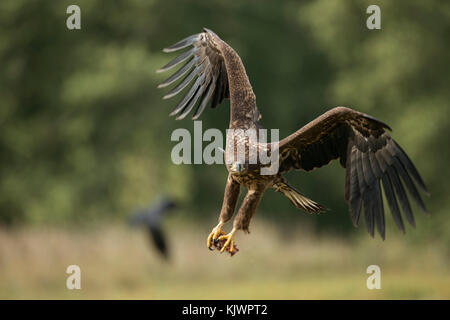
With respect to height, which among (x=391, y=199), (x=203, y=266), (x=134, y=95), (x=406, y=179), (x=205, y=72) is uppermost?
(x=134, y=95)

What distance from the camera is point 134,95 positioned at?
2331cm

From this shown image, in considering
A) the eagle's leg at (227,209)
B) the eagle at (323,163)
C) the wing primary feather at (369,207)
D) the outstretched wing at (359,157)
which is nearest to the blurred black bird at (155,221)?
the eagle at (323,163)

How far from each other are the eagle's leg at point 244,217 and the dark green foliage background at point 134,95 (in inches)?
539

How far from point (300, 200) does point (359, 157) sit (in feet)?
2.14

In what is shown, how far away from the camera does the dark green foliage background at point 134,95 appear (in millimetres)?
22562

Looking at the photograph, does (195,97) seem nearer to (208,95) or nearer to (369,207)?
(208,95)

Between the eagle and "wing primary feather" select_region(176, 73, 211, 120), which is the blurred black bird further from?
the eagle

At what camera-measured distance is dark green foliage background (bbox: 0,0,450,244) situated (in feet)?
74.0

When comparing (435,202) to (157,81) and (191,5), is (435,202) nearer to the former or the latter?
(157,81)

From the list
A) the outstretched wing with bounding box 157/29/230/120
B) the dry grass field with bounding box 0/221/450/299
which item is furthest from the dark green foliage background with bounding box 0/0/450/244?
the outstretched wing with bounding box 157/29/230/120

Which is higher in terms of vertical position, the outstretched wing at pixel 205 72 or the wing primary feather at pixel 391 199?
the outstretched wing at pixel 205 72

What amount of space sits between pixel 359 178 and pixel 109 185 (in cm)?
1720

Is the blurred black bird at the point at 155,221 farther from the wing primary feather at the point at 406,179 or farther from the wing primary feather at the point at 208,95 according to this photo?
the wing primary feather at the point at 406,179

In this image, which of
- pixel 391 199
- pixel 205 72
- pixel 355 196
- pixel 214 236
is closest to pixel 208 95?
pixel 205 72
